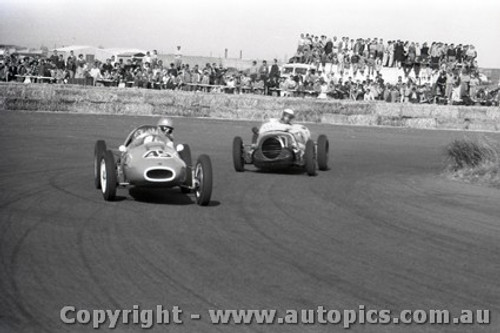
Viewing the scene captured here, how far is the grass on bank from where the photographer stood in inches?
605

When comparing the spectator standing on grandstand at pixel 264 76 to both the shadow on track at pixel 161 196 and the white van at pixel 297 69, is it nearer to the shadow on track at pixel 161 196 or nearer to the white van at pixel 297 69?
the white van at pixel 297 69

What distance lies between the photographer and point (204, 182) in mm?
11016

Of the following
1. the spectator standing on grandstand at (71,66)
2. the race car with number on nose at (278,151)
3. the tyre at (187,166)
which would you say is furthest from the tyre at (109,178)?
the spectator standing on grandstand at (71,66)

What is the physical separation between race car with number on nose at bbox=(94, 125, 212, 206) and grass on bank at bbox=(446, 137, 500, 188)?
5.84 metres

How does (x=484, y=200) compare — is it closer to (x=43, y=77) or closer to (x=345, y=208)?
(x=345, y=208)

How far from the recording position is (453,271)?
7.96m

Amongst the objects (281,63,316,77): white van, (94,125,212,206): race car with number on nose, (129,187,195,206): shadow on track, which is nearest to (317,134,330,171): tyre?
(129,187,195,206): shadow on track

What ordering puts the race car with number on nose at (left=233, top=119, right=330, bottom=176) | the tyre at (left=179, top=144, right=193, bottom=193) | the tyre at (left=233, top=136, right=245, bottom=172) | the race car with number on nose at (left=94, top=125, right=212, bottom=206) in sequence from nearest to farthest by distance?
the race car with number on nose at (left=94, top=125, right=212, bottom=206) → the tyre at (left=179, top=144, right=193, bottom=193) → the race car with number on nose at (left=233, top=119, right=330, bottom=176) → the tyre at (left=233, top=136, right=245, bottom=172)

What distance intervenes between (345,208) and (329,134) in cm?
1399

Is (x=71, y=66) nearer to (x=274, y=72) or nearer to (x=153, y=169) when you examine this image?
(x=274, y=72)

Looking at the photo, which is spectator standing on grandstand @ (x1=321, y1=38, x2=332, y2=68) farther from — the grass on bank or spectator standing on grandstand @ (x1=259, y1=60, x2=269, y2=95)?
the grass on bank

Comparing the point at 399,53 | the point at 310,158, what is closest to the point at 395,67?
the point at 399,53

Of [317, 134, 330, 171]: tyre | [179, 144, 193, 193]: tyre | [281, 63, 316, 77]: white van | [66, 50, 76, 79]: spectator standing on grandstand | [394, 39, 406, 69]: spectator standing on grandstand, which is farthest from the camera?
[281, 63, 316, 77]: white van

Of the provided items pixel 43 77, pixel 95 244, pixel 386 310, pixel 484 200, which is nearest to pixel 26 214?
pixel 95 244
